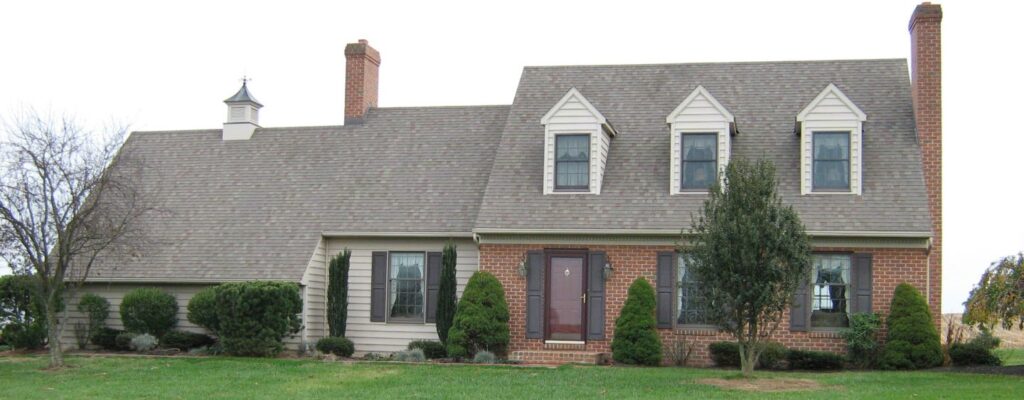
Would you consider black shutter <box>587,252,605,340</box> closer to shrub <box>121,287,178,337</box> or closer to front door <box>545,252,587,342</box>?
front door <box>545,252,587,342</box>

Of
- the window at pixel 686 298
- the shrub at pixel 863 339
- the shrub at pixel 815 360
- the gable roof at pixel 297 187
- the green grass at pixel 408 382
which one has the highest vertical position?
the gable roof at pixel 297 187

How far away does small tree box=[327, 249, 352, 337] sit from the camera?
24453 millimetres

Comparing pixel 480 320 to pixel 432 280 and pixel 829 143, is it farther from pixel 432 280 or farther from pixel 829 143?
pixel 829 143

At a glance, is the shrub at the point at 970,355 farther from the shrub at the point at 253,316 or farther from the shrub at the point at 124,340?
the shrub at the point at 124,340

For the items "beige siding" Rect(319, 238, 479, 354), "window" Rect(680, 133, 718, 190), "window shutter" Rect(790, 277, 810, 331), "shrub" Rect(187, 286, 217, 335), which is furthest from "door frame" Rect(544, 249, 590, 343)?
"shrub" Rect(187, 286, 217, 335)

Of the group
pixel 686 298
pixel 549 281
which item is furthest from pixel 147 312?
pixel 686 298

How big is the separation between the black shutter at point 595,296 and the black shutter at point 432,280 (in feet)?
11.4

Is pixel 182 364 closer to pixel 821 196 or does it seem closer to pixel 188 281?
pixel 188 281

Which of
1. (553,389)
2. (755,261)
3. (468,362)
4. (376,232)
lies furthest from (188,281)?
(755,261)

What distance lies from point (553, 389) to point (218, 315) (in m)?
8.44

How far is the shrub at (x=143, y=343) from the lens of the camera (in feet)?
77.8

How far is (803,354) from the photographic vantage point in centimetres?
2161

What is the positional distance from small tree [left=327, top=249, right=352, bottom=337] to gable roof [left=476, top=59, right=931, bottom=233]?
3428mm

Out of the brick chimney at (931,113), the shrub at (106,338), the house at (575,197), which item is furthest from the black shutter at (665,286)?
the shrub at (106,338)
